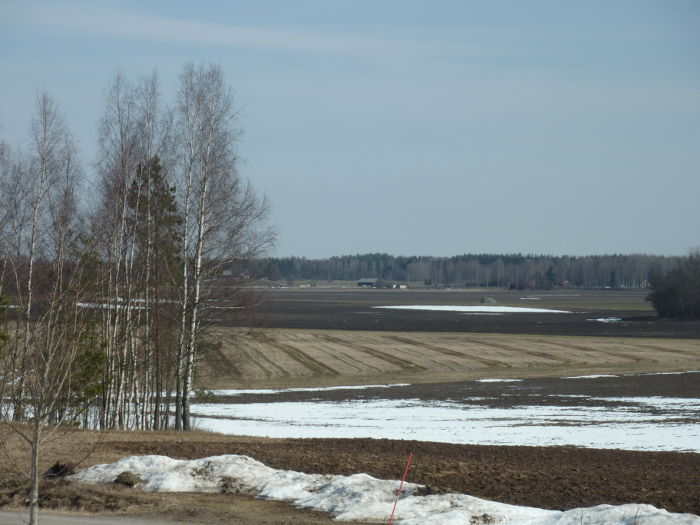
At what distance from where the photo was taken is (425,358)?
61.4m

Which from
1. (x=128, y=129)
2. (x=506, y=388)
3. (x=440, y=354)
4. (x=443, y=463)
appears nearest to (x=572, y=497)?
(x=443, y=463)

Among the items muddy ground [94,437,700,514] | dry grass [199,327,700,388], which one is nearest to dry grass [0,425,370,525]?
muddy ground [94,437,700,514]

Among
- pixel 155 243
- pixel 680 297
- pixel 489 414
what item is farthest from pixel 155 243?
pixel 680 297

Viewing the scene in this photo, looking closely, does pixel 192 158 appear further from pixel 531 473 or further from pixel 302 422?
pixel 531 473

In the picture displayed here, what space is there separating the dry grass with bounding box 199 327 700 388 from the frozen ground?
4255 mm

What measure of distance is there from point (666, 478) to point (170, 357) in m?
19.7

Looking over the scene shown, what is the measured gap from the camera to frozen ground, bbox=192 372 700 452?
2845cm

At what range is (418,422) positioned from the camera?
33.2 meters

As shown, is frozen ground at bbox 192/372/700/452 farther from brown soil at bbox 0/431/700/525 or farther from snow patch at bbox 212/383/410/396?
brown soil at bbox 0/431/700/525

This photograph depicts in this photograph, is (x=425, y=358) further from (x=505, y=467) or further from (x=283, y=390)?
Result: (x=505, y=467)

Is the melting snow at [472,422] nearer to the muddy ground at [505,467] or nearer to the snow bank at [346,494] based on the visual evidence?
the muddy ground at [505,467]

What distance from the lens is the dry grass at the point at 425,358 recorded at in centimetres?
5141

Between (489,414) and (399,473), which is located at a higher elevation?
(399,473)

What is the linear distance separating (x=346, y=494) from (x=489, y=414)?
22.1 meters
